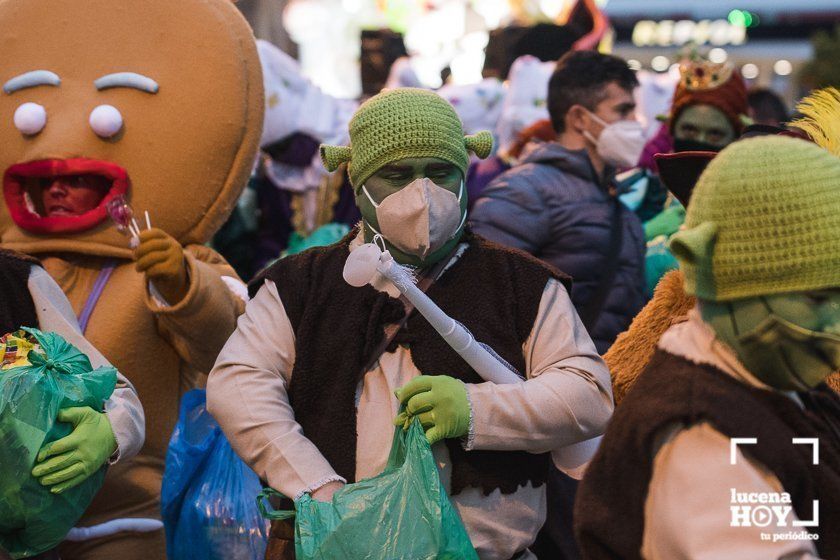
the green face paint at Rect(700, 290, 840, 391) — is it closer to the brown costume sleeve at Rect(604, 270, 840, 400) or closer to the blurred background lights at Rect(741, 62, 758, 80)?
the brown costume sleeve at Rect(604, 270, 840, 400)

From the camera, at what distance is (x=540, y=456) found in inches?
117

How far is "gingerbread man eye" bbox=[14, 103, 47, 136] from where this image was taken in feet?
13.6

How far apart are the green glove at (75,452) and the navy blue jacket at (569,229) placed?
1724 mm

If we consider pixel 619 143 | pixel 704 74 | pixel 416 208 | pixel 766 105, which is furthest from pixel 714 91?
pixel 416 208

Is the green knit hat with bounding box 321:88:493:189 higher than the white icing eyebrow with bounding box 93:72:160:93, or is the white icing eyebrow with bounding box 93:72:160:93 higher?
the green knit hat with bounding box 321:88:493:189

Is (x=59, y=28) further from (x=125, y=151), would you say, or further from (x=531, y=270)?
(x=531, y=270)

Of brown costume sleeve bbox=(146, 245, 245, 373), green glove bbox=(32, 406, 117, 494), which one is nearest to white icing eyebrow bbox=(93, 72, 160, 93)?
brown costume sleeve bbox=(146, 245, 245, 373)

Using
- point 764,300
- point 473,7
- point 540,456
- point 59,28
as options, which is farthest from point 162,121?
point 473,7

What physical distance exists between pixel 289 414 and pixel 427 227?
1.74 feet

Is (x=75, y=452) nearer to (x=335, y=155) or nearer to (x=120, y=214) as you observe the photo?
(x=335, y=155)

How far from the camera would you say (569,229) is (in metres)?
4.62

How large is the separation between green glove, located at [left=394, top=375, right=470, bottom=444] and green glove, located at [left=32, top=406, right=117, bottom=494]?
0.84 m

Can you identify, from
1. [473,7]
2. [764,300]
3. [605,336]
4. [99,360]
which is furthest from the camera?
[473,7]

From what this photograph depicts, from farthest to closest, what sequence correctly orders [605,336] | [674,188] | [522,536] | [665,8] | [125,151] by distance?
[665,8] < [605,336] < [125,151] < [674,188] < [522,536]
